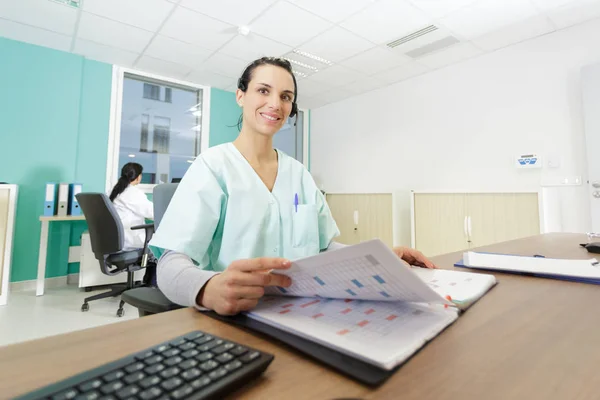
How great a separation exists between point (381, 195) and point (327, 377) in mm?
3981

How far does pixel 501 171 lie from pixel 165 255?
11.9 feet

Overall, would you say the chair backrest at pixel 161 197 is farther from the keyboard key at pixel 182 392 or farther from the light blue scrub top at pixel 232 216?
the keyboard key at pixel 182 392

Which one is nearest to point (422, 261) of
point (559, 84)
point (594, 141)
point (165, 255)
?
point (165, 255)

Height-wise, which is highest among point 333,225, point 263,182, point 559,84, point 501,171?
point 559,84

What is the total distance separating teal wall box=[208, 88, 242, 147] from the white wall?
1.76 metres

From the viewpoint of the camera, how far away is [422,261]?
801 mm

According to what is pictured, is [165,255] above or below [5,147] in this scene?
below

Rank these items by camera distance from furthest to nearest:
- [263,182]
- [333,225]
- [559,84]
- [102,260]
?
[559,84], [102,260], [333,225], [263,182]

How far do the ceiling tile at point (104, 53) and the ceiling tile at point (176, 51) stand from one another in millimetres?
264

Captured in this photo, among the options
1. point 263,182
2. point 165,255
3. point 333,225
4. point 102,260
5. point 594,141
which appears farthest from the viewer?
point 594,141

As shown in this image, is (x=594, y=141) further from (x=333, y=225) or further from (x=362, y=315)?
(x=362, y=315)

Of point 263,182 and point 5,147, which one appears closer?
point 263,182

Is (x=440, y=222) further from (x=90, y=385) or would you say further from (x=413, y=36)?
(x=90, y=385)

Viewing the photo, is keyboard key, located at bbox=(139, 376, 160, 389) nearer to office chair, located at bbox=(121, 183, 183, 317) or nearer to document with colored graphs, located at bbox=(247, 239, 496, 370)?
document with colored graphs, located at bbox=(247, 239, 496, 370)
